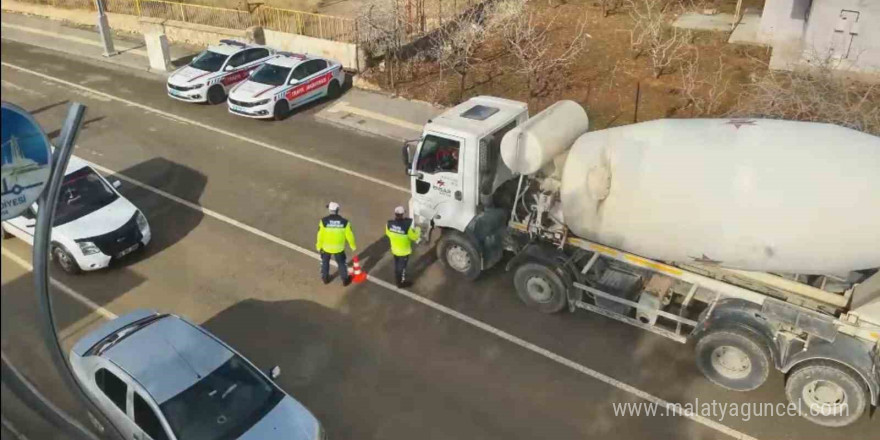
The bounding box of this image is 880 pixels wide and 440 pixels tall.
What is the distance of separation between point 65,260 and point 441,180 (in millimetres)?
6696

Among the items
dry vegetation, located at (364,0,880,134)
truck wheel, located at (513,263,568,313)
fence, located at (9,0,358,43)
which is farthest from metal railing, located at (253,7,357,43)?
truck wheel, located at (513,263,568,313)

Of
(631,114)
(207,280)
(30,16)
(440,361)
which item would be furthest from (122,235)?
(30,16)

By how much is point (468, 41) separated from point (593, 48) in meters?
3.92

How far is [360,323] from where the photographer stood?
1041 centimetres

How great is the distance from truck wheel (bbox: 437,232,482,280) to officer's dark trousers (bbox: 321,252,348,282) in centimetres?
162

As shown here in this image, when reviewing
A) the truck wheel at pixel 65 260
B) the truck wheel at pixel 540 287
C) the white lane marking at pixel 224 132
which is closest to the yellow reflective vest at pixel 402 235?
the truck wheel at pixel 540 287

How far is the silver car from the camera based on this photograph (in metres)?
7.12

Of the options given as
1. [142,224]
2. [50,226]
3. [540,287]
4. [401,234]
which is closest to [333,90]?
[142,224]

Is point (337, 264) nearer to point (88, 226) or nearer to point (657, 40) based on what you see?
point (88, 226)

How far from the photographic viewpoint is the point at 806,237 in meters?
7.97

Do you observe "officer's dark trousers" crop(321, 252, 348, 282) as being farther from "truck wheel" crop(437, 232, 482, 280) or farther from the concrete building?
the concrete building

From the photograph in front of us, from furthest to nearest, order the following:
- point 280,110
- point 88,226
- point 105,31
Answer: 1. point 105,31
2. point 280,110
3. point 88,226

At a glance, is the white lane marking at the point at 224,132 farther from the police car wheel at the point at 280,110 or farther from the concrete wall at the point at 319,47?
the concrete wall at the point at 319,47

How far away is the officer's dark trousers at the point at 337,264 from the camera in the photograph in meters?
10.9
